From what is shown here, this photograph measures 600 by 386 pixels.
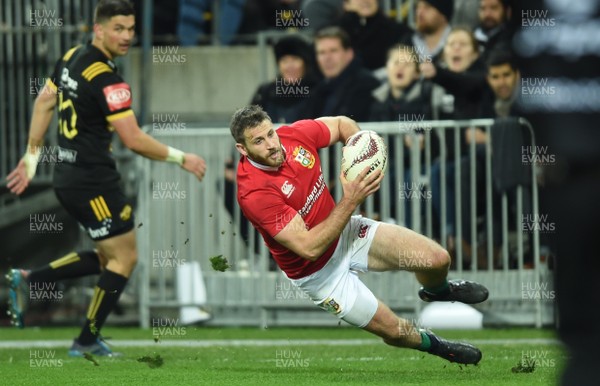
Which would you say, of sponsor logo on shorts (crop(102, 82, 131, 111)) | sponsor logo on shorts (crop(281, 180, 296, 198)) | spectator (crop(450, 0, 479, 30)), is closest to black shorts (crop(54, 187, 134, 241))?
sponsor logo on shorts (crop(102, 82, 131, 111))

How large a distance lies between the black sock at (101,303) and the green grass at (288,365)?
247mm

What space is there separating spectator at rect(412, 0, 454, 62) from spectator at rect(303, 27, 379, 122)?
0.64 metres

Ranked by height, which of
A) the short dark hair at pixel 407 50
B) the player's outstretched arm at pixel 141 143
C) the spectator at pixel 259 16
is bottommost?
the player's outstretched arm at pixel 141 143

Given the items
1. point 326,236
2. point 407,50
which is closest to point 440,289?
point 326,236

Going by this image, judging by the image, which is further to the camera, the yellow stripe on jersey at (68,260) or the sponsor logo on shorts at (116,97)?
the yellow stripe on jersey at (68,260)

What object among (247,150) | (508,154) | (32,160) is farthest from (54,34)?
(247,150)

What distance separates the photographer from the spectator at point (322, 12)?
14781 mm

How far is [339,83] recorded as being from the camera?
13.9m

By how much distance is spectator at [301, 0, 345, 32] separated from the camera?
48.5 feet

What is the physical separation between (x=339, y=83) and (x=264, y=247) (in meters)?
1.95

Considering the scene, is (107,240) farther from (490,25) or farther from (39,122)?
(490,25)

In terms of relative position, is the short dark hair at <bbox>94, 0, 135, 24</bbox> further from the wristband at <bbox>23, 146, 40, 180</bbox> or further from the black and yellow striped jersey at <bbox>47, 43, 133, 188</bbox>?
the wristband at <bbox>23, 146, 40, 180</bbox>

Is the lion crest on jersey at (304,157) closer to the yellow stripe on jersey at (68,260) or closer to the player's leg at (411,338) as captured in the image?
the player's leg at (411,338)

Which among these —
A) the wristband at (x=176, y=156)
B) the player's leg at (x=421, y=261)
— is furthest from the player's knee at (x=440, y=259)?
the wristband at (x=176, y=156)
